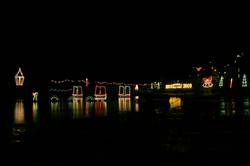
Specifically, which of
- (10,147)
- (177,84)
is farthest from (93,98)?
(10,147)

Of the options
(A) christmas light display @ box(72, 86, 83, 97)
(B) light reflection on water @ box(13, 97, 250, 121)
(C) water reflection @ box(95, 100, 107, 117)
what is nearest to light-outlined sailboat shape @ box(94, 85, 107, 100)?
(A) christmas light display @ box(72, 86, 83, 97)

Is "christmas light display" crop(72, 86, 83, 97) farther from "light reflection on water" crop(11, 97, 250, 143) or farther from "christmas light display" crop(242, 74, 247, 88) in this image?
"light reflection on water" crop(11, 97, 250, 143)

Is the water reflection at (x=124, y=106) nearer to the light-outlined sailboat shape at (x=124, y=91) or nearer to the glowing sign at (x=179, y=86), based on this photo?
the light-outlined sailboat shape at (x=124, y=91)

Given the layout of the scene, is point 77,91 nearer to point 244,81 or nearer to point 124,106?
point 244,81

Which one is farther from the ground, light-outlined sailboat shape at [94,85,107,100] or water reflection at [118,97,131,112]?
light-outlined sailboat shape at [94,85,107,100]

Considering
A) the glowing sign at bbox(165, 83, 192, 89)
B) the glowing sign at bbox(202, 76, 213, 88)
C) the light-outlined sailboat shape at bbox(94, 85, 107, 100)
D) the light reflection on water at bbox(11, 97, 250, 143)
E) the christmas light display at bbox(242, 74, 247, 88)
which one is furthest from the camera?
the glowing sign at bbox(165, 83, 192, 89)

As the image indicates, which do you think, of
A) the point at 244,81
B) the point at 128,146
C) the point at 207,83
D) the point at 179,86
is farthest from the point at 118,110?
the point at 207,83

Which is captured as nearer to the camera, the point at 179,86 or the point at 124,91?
the point at 124,91

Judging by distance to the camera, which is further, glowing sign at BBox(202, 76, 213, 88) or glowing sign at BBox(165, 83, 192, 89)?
glowing sign at BBox(165, 83, 192, 89)

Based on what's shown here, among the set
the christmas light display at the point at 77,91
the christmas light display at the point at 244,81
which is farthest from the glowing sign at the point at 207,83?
the christmas light display at the point at 77,91

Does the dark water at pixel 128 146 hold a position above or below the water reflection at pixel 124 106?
below

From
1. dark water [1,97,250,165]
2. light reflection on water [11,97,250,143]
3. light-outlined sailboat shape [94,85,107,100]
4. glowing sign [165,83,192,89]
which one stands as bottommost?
dark water [1,97,250,165]

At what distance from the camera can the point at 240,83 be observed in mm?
79375

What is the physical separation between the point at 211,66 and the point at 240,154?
73.7 metres
